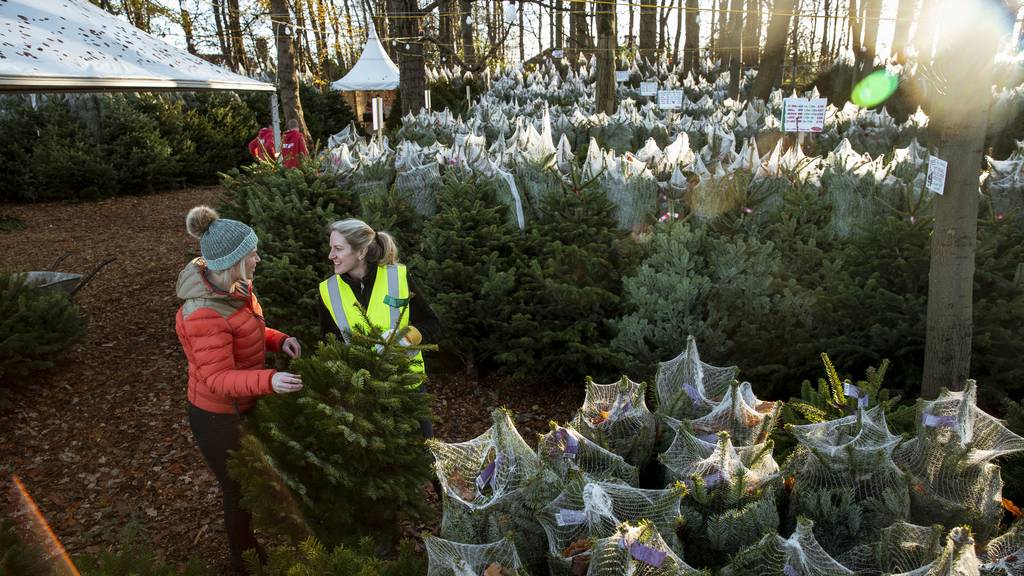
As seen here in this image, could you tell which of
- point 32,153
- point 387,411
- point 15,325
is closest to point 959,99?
point 387,411

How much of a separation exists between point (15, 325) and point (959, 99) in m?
5.44

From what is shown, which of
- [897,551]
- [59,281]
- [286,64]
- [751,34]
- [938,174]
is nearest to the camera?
[897,551]

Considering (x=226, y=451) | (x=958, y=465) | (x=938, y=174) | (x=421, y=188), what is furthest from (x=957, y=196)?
(x=421, y=188)

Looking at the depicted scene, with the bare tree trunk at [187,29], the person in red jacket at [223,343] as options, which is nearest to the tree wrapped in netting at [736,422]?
the person in red jacket at [223,343]

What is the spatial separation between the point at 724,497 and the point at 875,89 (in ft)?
58.1

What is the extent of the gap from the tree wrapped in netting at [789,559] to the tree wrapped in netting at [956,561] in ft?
Result: 0.57

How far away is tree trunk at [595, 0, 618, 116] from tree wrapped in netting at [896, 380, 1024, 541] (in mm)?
10224

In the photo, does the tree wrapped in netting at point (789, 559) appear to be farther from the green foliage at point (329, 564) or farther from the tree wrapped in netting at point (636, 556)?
the green foliage at point (329, 564)

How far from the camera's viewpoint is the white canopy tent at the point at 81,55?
149 inches

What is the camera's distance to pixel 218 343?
107 inches

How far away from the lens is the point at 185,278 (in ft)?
9.05

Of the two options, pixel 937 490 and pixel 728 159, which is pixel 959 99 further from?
pixel 728 159

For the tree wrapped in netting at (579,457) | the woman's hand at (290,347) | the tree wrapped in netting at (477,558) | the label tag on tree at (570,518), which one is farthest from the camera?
the woman's hand at (290,347)

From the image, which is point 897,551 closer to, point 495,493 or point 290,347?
point 495,493
